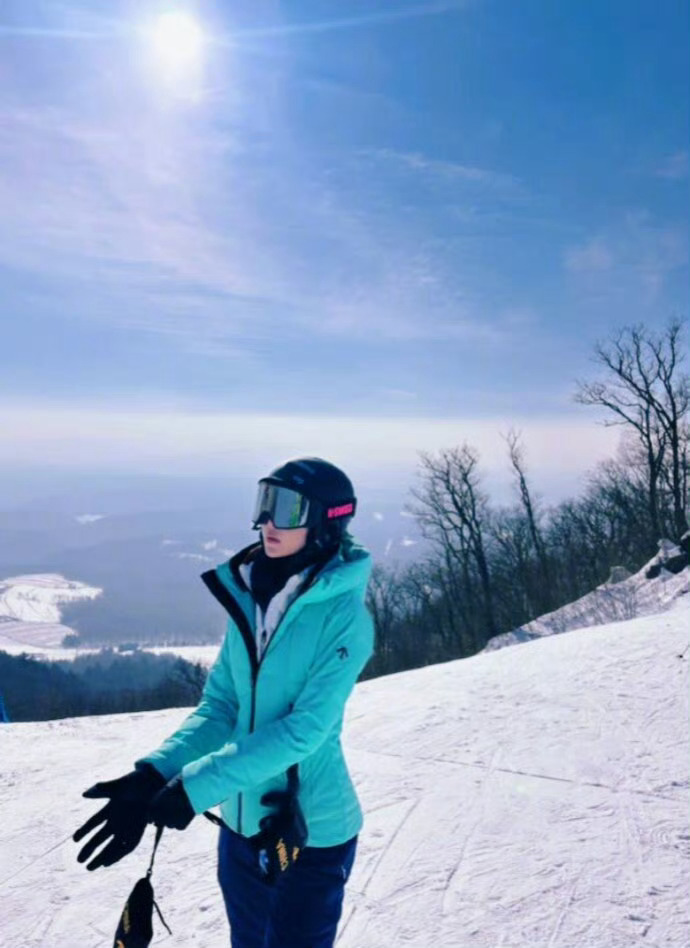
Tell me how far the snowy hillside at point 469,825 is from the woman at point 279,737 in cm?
157

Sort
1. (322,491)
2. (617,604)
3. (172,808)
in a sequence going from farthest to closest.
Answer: (617,604) < (322,491) < (172,808)

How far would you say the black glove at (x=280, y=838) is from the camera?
6.10ft

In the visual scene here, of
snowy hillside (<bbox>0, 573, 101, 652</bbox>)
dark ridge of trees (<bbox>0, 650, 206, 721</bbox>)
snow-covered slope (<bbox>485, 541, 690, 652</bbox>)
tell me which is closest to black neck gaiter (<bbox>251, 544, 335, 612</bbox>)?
snow-covered slope (<bbox>485, 541, 690, 652</bbox>)

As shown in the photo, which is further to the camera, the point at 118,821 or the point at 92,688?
the point at 92,688

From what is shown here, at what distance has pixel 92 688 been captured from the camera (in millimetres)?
64000

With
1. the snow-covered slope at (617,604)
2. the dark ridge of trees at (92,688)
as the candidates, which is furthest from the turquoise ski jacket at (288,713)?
the dark ridge of trees at (92,688)

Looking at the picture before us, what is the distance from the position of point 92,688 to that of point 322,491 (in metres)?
71.0

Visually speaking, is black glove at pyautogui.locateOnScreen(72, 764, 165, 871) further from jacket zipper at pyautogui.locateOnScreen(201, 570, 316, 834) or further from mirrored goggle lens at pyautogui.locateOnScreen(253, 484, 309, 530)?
mirrored goggle lens at pyautogui.locateOnScreen(253, 484, 309, 530)

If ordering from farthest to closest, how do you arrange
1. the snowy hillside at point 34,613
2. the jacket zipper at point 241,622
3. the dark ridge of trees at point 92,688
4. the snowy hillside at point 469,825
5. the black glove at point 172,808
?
the snowy hillside at point 34,613 < the dark ridge of trees at point 92,688 < the snowy hillside at point 469,825 < the jacket zipper at point 241,622 < the black glove at point 172,808

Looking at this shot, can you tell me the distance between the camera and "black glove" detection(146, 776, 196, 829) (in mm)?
1760

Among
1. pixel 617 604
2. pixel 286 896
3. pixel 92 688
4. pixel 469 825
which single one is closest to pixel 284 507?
pixel 286 896

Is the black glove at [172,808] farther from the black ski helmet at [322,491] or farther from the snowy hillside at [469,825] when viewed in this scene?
the snowy hillside at [469,825]

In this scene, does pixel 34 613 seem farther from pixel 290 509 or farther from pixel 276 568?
pixel 290 509

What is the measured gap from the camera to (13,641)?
127812 millimetres
